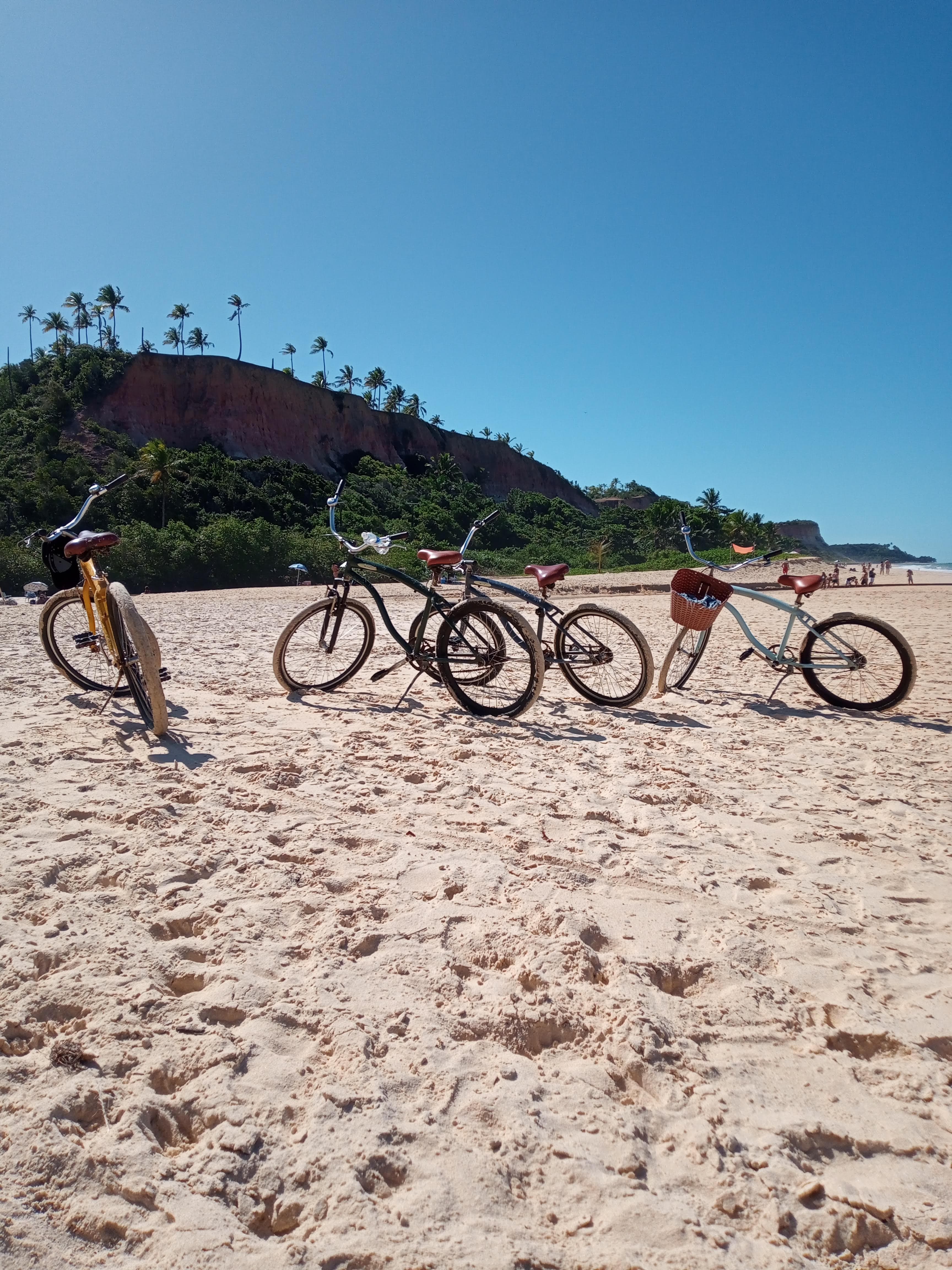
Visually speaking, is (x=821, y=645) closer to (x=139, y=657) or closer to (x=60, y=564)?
(x=139, y=657)

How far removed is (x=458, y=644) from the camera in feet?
17.2

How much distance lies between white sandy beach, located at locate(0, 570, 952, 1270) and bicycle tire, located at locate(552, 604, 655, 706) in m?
1.64

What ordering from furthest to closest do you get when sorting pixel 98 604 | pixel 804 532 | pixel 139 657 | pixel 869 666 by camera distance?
pixel 804 532 → pixel 869 666 → pixel 98 604 → pixel 139 657

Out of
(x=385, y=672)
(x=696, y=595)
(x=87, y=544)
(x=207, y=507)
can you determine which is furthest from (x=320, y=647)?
(x=207, y=507)

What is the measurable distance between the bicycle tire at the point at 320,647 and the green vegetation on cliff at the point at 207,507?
1591cm

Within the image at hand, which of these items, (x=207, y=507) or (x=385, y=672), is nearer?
(x=385, y=672)

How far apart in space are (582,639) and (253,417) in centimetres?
5051

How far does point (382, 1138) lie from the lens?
156 centimetres

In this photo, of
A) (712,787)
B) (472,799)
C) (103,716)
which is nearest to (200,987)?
(472,799)

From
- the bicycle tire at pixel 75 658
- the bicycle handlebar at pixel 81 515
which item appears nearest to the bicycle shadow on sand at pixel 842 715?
the bicycle tire at pixel 75 658

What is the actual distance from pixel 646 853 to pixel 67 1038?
205 centimetres

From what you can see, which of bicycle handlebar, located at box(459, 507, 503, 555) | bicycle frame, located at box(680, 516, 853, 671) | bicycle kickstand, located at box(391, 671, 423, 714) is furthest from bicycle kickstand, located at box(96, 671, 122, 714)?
bicycle frame, located at box(680, 516, 853, 671)

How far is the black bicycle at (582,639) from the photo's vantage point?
5.47 metres

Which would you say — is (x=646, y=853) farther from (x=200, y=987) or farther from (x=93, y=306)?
(x=93, y=306)
